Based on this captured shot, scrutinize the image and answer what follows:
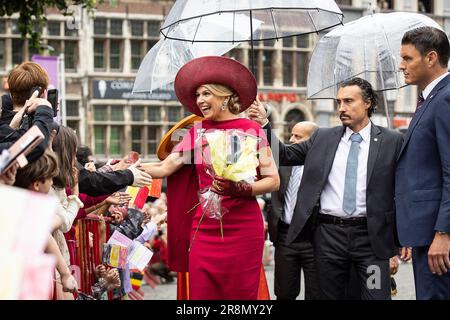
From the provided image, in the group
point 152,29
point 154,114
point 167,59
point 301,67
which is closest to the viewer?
point 167,59

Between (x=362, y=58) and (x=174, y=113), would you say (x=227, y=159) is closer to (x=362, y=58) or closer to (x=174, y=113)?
(x=362, y=58)

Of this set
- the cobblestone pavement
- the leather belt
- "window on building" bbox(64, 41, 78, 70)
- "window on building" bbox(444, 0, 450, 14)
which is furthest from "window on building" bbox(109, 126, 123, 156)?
the leather belt

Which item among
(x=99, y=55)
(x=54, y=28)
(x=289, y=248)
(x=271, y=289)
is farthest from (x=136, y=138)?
(x=289, y=248)

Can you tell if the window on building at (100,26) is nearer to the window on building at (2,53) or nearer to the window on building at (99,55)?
the window on building at (99,55)

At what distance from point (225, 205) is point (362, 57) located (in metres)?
2.64

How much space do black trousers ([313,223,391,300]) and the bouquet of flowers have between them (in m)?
1.01

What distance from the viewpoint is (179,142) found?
6.03 metres

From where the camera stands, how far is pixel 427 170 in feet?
17.1

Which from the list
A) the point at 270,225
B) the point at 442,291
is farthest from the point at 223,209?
the point at 270,225

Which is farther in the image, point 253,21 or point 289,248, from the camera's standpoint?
point 289,248

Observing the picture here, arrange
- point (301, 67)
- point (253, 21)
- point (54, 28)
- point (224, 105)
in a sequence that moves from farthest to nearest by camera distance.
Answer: point (301, 67) → point (54, 28) → point (253, 21) → point (224, 105)

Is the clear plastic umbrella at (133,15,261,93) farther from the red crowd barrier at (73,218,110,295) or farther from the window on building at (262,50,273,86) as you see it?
the window on building at (262,50,273,86)

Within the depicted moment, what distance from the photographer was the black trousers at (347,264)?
20.4ft
